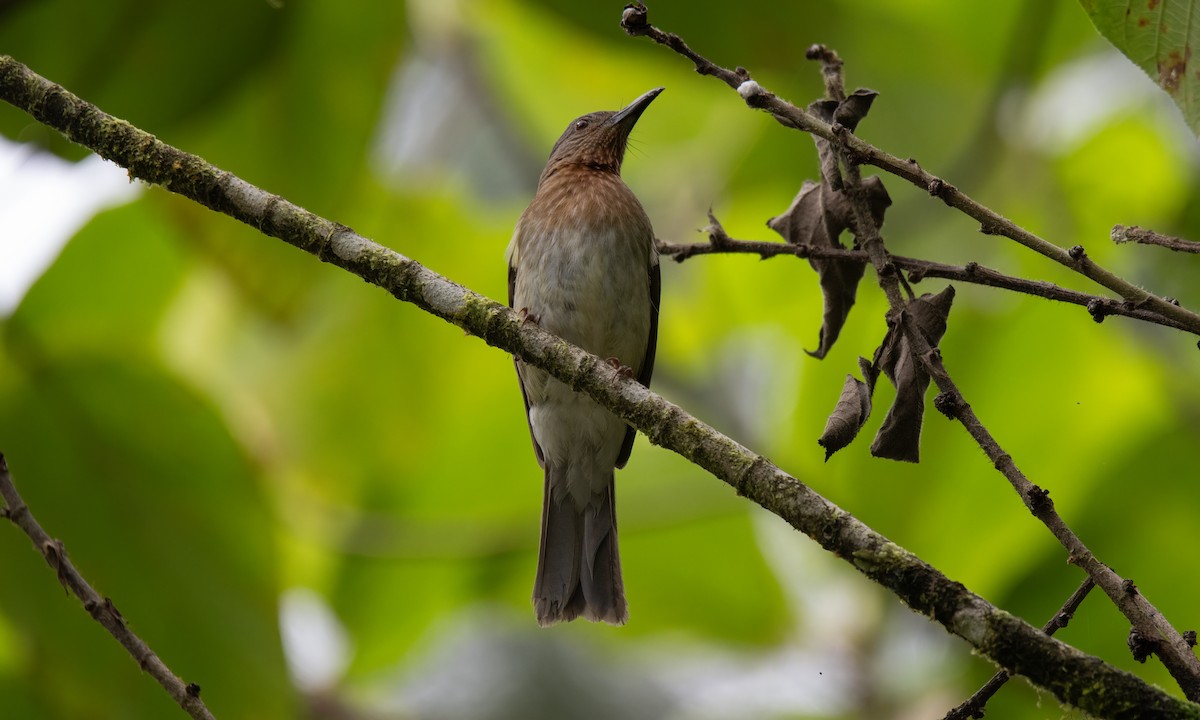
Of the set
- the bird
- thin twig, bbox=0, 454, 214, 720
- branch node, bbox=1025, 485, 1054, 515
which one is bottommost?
branch node, bbox=1025, 485, 1054, 515

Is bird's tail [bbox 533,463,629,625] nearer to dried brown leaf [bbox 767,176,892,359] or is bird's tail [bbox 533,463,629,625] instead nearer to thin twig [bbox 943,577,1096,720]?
dried brown leaf [bbox 767,176,892,359]

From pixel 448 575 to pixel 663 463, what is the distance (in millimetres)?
971

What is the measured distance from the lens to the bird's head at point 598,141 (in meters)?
4.93

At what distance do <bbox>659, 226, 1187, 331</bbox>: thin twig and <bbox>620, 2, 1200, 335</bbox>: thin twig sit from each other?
0.02 meters

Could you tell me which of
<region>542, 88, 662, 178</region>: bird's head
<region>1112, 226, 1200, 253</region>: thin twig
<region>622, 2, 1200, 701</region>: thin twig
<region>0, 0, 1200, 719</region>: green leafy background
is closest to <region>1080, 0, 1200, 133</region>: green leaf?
<region>1112, 226, 1200, 253</region>: thin twig

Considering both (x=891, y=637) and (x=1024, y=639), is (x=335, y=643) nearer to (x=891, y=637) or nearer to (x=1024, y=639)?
(x=891, y=637)

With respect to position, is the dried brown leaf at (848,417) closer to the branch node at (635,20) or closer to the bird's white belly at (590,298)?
the branch node at (635,20)

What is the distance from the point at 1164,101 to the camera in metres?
5.66

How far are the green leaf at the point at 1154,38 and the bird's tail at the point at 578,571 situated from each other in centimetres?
258

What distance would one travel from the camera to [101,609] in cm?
249

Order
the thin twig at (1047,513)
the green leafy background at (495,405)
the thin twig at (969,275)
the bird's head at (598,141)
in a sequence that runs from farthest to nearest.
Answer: the bird's head at (598,141) → the green leafy background at (495,405) → the thin twig at (969,275) → the thin twig at (1047,513)

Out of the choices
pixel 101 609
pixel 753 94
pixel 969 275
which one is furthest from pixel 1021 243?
pixel 101 609

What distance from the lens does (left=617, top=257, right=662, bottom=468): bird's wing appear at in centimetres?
453

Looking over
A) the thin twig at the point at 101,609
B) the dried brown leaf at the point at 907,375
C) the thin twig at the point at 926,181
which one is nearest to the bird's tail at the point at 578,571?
the thin twig at the point at 101,609
